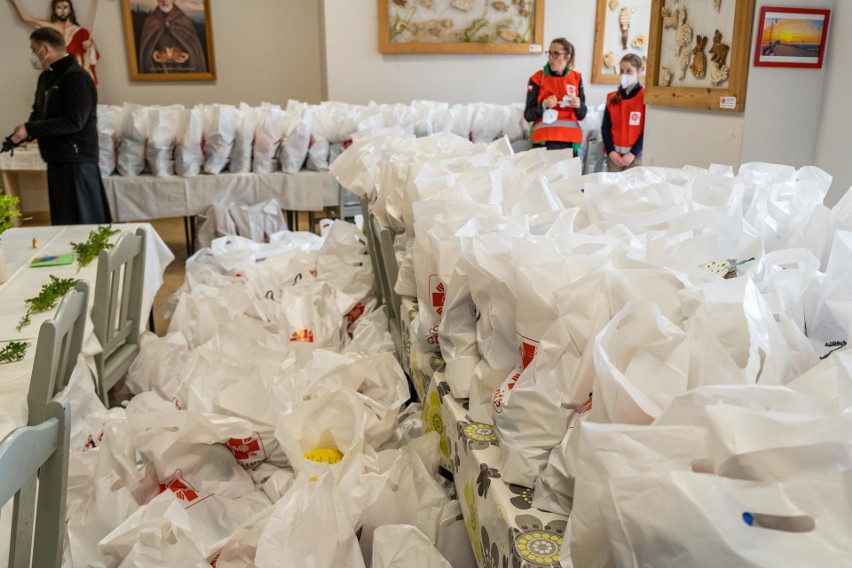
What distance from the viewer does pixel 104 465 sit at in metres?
1.58

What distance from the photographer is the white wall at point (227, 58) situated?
259 inches

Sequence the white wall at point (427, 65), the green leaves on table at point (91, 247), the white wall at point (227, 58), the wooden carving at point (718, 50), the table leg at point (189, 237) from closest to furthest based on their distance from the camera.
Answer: the green leaves on table at point (91, 247) → the wooden carving at point (718, 50) → the table leg at point (189, 237) → the white wall at point (427, 65) → the white wall at point (227, 58)

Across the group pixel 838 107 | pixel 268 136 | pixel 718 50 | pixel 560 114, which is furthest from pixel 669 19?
pixel 268 136

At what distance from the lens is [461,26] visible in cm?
631

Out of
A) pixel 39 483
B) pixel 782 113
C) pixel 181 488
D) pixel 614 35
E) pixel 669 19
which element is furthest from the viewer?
pixel 614 35

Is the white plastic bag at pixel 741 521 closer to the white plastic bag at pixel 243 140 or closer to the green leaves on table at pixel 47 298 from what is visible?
the green leaves on table at pixel 47 298

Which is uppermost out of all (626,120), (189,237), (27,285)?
(626,120)

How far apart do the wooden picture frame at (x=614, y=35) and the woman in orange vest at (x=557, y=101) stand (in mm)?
1938

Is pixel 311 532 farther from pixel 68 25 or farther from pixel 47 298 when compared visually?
pixel 68 25

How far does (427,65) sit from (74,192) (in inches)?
134

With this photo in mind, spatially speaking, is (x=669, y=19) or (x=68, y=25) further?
(x=68, y=25)

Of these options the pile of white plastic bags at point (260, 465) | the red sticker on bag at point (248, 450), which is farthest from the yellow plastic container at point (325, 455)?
the red sticker on bag at point (248, 450)

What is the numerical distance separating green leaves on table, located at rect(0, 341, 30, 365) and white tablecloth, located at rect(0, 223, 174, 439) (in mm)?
15

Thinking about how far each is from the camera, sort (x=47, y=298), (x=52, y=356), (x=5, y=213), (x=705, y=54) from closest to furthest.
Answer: (x=52, y=356) → (x=47, y=298) → (x=5, y=213) → (x=705, y=54)
